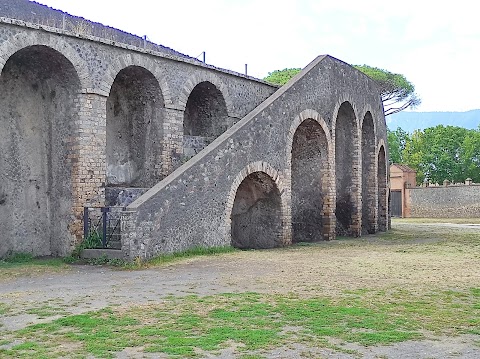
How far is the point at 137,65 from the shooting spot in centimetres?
1346

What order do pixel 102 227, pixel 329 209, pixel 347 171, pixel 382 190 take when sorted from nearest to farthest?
pixel 102 227
pixel 329 209
pixel 347 171
pixel 382 190

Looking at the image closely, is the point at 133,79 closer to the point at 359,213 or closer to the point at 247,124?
the point at 247,124

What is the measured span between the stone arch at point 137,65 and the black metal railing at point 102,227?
8.64ft

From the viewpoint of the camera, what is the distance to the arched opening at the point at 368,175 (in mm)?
21062

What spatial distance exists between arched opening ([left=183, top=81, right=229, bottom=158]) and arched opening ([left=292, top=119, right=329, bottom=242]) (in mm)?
2347

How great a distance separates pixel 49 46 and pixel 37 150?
228 centimetres

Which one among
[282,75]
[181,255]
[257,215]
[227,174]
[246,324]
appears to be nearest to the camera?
[246,324]

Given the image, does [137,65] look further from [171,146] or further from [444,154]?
[444,154]

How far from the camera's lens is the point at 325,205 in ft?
56.0

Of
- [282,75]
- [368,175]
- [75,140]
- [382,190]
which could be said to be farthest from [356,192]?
[282,75]

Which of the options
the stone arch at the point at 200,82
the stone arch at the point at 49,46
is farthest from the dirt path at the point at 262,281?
the stone arch at the point at 200,82

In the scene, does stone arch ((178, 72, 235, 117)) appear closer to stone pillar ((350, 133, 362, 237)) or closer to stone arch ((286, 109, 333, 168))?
stone arch ((286, 109, 333, 168))

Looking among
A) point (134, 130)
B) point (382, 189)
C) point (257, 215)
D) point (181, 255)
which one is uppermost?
point (134, 130)

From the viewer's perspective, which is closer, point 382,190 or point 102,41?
point 102,41
